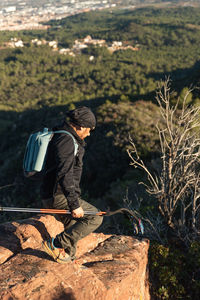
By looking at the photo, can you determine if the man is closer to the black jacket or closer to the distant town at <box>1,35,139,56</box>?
the black jacket

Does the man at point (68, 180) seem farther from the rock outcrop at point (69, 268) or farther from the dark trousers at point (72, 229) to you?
the rock outcrop at point (69, 268)

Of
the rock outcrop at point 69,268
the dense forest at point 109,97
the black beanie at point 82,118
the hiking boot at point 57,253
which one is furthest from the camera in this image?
the dense forest at point 109,97

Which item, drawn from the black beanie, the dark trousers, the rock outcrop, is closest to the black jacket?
the black beanie

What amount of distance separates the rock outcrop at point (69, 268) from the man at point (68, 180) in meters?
0.23

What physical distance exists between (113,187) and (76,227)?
323 inches

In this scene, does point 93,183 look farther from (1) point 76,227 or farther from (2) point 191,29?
(2) point 191,29

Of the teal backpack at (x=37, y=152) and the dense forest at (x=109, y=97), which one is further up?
the teal backpack at (x=37, y=152)

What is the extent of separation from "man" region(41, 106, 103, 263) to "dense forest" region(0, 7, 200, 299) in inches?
17.2

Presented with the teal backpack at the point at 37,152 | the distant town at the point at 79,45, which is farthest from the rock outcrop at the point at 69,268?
the distant town at the point at 79,45

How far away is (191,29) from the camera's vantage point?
105312 mm

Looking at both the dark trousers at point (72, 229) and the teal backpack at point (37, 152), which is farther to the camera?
the dark trousers at point (72, 229)

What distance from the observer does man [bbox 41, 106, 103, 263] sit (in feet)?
8.46

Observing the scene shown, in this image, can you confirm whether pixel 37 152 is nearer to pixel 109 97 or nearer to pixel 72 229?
pixel 72 229

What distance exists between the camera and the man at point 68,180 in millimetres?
2580
